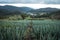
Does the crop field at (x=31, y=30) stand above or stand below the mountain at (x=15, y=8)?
below

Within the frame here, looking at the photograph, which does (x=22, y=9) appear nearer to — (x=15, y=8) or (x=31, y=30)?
(x=15, y=8)

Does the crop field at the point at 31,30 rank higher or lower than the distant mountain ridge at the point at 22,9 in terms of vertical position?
lower

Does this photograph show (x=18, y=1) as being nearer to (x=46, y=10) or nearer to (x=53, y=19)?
(x=46, y=10)

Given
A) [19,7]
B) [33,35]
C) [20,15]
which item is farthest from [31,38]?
[19,7]

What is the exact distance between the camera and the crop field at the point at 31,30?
1.48 metres

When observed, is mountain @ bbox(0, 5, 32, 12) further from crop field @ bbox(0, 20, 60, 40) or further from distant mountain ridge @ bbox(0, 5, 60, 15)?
crop field @ bbox(0, 20, 60, 40)

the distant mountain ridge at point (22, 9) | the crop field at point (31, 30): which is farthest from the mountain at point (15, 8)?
the crop field at point (31, 30)

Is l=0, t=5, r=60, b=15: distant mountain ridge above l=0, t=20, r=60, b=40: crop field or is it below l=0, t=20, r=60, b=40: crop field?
above

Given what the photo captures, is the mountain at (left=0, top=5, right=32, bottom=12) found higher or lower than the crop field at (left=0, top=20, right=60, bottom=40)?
higher

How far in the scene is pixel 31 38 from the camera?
4.80 ft

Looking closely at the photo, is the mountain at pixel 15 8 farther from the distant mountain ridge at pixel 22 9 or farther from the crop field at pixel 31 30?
the crop field at pixel 31 30

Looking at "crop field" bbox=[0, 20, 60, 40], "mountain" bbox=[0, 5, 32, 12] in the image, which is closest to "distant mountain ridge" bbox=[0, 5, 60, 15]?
"mountain" bbox=[0, 5, 32, 12]

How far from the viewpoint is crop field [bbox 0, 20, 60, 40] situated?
148 cm

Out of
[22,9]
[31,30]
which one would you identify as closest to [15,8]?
[22,9]
